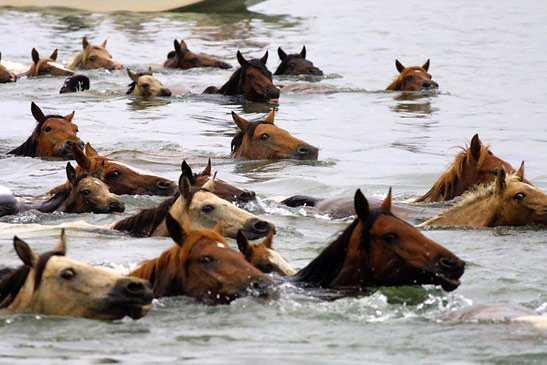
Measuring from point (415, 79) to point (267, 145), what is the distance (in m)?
8.20

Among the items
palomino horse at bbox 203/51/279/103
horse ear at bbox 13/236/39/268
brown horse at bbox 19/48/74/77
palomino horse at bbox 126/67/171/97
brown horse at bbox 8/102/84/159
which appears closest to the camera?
horse ear at bbox 13/236/39/268

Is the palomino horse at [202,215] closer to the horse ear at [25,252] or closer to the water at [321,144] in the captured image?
the water at [321,144]

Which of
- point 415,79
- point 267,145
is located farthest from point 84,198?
point 415,79

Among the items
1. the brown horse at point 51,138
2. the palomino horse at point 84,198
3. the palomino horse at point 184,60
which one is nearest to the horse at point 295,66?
the palomino horse at point 184,60

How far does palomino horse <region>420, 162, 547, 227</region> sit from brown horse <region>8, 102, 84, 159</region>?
18.8 ft

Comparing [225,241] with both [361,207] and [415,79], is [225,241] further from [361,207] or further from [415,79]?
[415,79]

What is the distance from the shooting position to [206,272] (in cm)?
682

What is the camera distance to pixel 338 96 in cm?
2384

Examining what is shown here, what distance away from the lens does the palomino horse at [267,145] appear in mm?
14914

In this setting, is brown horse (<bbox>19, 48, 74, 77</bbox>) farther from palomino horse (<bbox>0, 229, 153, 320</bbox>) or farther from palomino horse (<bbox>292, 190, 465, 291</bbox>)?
palomino horse (<bbox>0, 229, 153, 320</bbox>)

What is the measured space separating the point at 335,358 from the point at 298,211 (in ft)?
17.1

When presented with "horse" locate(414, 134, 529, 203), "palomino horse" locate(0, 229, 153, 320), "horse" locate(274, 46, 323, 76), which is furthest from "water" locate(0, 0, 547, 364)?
"horse" locate(414, 134, 529, 203)

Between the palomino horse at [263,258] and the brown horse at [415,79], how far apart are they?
14970 mm

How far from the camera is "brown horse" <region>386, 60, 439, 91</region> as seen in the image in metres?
22.4
